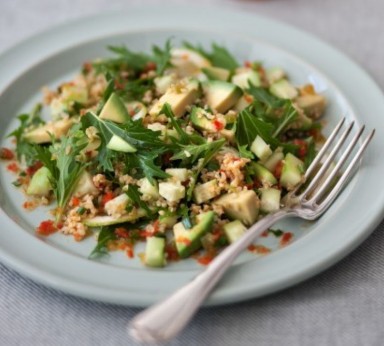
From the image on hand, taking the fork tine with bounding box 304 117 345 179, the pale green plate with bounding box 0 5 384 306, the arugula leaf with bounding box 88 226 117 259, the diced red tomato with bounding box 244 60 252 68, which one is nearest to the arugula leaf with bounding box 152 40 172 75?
the pale green plate with bounding box 0 5 384 306

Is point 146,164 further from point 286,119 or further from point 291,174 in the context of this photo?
point 286,119

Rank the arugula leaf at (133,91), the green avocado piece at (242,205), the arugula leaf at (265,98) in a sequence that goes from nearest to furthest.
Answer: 1. the green avocado piece at (242,205)
2. the arugula leaf at (265,98)
3. the arugula leaf at (133,91)

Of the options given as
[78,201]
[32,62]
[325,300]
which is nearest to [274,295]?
[325,300]

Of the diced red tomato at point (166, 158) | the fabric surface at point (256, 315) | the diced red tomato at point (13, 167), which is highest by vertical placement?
→ the diced red tomato at point (166, 158)

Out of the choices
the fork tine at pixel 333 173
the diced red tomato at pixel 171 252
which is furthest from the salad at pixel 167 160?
the fork tine at pixel 333 173

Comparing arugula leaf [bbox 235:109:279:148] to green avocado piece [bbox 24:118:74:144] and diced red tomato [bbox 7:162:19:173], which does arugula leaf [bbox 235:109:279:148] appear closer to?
green avocado piece [bbox 24:118:74:144]

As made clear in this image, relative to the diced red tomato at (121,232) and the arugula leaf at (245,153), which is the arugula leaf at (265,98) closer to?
the arugula leaf at (245,153)
